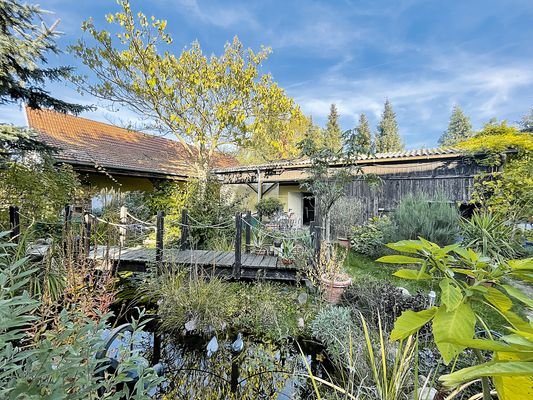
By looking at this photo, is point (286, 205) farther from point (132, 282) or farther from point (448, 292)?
point (448, 292)

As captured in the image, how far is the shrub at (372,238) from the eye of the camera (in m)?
7.64

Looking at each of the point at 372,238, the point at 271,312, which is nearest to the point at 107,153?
the point at 271,312

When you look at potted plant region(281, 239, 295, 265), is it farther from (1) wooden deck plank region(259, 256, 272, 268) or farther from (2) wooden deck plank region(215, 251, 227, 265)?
(2) wooden deck plank region(215, 251, 227, 265)

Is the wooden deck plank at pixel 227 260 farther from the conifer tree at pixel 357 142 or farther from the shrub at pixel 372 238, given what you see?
the shrub at pixel 372 238

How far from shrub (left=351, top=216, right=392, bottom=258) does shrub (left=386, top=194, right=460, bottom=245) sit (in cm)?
34

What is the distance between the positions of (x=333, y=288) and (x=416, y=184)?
750 cm

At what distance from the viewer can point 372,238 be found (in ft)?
26.4

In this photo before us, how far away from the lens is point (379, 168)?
1130 centimetres

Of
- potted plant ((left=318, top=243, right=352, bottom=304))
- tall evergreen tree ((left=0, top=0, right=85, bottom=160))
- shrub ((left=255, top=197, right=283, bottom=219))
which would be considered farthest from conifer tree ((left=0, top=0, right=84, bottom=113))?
shrub ((left=255, top=197, right=283, bottom=219))

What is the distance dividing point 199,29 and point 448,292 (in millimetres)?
10769

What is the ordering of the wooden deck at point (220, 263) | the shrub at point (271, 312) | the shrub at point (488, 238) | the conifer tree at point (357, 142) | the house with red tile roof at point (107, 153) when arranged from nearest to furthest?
the shrub at point (271, 312) → the shrub at point (488, 238) → the wooden deck at point (220, 263) → the conifer tree at point (357, 142) → the house with red tile roof at point (107, 153)

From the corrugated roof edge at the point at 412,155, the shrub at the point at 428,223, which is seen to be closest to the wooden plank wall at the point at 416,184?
the corrugated roof edge at the point at 412,155

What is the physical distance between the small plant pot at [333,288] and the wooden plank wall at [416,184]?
5.35 metres

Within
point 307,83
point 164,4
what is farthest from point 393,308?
point 307,83
